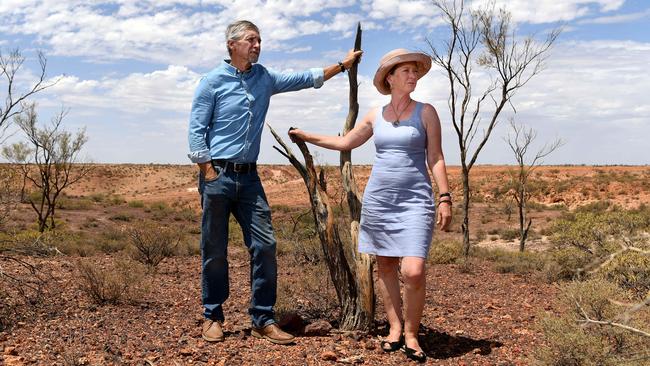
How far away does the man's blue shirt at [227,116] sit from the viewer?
407 cm

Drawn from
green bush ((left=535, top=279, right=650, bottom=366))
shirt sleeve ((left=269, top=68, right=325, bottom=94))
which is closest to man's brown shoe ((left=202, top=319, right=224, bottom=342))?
shirt sleeve ((left=269, top=68, right=325, bottom=94))

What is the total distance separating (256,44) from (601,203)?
2989 centimetres

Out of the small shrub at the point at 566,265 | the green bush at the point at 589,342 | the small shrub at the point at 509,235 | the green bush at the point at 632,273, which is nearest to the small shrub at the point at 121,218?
the small shrub at the point at 509,235

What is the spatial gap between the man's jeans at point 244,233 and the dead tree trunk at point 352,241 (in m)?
0.46

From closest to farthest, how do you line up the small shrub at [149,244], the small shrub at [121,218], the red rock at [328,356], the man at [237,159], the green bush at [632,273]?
1. the red rock at [328,356]
2. the man at [237,159]
3. the green bush at [632,273]
4. the small shrub at [149,244]
5. the small shrub at [121,218]

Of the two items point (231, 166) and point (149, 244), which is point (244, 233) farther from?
point (149, 244)

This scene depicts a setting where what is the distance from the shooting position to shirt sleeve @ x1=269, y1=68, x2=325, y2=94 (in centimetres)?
435

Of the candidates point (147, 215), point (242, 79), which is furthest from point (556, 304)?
point (147, 215)

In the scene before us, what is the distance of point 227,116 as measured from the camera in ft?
13.5

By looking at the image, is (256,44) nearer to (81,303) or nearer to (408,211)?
(408,211)

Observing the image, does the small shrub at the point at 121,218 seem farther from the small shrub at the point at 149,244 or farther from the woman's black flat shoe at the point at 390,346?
the woman's black flat shoe at the point at 390,346

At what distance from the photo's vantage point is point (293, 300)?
575 centimetres

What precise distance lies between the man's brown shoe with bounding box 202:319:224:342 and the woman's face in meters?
2.09

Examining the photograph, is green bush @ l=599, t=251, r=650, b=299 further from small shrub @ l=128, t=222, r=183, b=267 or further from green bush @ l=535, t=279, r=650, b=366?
small shrub @ l=128, t=222, r=183, b=267
